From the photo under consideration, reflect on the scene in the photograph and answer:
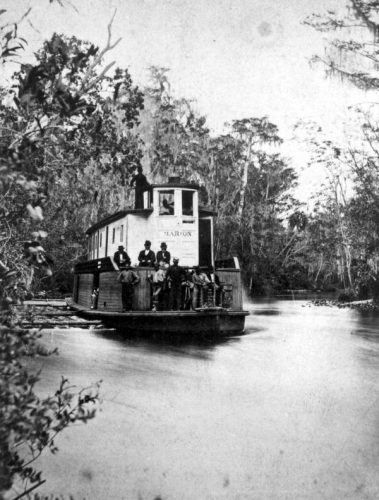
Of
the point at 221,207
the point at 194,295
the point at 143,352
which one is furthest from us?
the point at 221,207

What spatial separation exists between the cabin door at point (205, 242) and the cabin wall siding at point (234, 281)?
81 cm

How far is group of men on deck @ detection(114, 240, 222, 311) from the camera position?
15.6 meters

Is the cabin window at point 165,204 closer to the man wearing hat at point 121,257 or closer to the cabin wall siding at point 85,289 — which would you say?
the man wearing hat at point 121,257

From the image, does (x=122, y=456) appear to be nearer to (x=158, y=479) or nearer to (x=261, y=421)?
(x=158, y=479)

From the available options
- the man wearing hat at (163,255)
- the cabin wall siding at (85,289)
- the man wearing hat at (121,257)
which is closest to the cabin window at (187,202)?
the man wearing hat at (163,255)

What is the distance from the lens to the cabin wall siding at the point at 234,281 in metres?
16.9

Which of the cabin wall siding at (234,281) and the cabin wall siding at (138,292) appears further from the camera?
the cabin wall siding at (234,281)

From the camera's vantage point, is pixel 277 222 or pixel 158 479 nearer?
pixel 158 479

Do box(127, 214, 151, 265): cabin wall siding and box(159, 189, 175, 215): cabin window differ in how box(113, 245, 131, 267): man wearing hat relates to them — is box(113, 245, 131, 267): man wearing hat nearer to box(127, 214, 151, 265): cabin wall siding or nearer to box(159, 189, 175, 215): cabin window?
box(127, 214, 151, 265): cabin wall siding

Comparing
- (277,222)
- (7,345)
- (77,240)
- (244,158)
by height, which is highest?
(244,158)

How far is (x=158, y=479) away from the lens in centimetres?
525

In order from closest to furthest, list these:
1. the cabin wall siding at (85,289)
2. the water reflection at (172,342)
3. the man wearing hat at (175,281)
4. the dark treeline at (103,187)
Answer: the dark treeline at (103,187) → the water reflection at (172,342) → the man wearing hat at (175,281) → the cabin wall siding at (85,289)

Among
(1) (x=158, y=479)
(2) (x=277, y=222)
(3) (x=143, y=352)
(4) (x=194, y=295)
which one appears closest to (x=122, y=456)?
(1) (x=158, y=479)

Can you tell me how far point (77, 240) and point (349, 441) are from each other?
25325 mm
